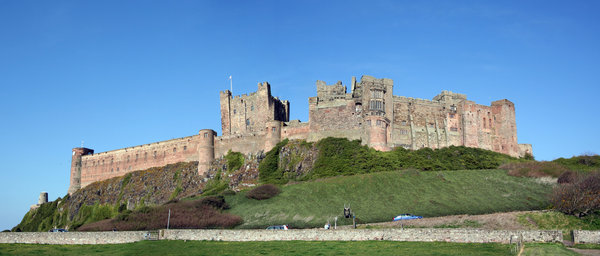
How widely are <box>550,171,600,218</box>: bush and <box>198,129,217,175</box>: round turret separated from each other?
51.7m

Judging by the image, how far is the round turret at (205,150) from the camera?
84787 mm

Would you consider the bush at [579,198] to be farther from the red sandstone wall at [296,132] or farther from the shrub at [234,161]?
the shrub at [234,161]

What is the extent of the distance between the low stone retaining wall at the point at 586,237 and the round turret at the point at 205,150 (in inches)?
2381

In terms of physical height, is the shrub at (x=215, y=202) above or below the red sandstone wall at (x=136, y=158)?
below

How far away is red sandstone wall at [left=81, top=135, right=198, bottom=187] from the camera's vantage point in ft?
298

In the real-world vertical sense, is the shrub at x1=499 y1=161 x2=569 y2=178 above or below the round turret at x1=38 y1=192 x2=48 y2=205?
above

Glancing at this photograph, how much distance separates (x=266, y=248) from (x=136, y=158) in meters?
70.6

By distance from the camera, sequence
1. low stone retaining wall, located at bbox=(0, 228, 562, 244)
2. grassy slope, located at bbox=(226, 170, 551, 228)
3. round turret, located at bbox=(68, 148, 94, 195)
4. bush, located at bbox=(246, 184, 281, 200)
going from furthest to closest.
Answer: round turret, located at bbox=(68, 148, 94, 195), bush, located at bbox=(246, 184, 281, 200), grassy slope, located at bbox=(226, 170, 551, 228), low stone retaining wall, located at bbox=(0, 228, 562, 244)

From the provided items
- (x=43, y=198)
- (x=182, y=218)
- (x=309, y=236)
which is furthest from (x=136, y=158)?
(x=309, y=236)

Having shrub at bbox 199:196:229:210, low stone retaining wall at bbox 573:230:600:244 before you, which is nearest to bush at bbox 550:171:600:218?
low stone retaining wall at bbox 573:230:600:244

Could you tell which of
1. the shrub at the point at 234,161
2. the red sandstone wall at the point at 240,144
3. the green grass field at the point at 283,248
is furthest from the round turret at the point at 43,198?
the green grass field at the point at 283,248

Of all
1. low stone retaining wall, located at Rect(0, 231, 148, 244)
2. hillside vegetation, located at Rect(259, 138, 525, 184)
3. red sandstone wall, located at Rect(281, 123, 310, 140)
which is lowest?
low stone retaining wall, located at Rect(0, 231, 148, 244)

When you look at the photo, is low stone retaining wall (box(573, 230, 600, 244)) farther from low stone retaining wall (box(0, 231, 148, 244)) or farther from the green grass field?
low stone retaining wall (box(0, 231, 148, 244))

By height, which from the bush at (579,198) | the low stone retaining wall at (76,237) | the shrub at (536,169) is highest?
the shrub at (536,169)
